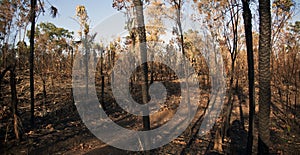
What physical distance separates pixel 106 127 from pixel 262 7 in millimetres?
8528

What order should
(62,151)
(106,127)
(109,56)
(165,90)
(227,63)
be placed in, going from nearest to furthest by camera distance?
(62,151) → (106,127) → (227,63) → (109,56) → (165,90)

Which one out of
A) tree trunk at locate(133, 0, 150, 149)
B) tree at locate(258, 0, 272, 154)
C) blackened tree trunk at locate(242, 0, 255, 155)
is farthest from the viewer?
blackened tree trunk at locate(242, 0, 255, 155)

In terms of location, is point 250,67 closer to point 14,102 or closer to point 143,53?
point 143,53

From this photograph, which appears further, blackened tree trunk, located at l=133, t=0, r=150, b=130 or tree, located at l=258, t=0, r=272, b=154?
blackened tree trunk, located at l=133, t=0, r=150, b=130

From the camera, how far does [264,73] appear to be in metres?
4.91

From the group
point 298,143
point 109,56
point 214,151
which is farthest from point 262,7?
point 109,56

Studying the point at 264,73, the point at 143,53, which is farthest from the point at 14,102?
the point at 264,73

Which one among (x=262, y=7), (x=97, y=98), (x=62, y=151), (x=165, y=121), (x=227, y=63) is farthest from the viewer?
(x=97, y=98)

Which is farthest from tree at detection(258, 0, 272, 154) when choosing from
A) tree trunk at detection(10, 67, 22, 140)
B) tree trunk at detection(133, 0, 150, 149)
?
tree trunk at detection(10, 67, 22, 140)

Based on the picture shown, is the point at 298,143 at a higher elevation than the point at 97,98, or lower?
lower

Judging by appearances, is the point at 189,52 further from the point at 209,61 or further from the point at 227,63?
the point at 227,63

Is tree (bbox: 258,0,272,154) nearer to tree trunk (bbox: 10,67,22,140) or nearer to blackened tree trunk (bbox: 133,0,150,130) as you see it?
blackened tree trunk (bbox: 133,0,150,130)

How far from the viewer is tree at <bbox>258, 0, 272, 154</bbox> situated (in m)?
4.83

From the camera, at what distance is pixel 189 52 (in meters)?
22.0
